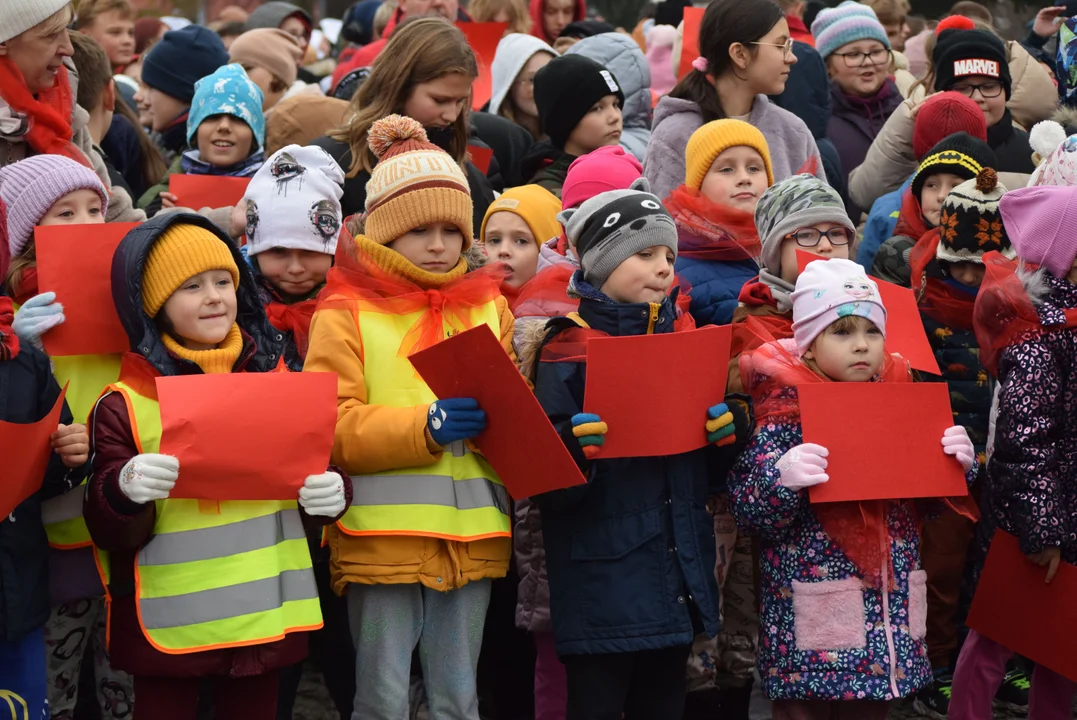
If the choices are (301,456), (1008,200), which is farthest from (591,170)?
(301,456)

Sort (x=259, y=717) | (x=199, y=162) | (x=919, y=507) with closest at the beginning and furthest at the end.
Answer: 1. (x=259, y=717)
2. (x=919, y=507)
3. (x=199, y=162)

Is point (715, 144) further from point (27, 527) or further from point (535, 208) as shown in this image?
point (27, 527)

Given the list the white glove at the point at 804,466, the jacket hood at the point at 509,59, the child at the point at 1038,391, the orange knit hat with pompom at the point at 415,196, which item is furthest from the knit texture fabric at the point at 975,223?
the jacket hood at the point at 509,59

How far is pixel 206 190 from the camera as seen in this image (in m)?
5.90

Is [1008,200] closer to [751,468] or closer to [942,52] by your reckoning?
[751,468]

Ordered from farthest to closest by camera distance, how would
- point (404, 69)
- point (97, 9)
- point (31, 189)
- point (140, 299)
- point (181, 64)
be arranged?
1. point (97, 9)
2. point (181, 64)
3. point (404, 69)
4. point (31, 189)
5. point (140, 299)

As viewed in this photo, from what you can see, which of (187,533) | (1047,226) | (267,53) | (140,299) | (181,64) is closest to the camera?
(187,533)

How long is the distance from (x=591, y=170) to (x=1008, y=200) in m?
1.59

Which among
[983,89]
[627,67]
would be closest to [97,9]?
[627,67]

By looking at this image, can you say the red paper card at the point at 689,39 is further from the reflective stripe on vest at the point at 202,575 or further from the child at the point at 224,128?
the reflective stripe on vest at the point at 202,575

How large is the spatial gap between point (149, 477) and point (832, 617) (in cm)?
214

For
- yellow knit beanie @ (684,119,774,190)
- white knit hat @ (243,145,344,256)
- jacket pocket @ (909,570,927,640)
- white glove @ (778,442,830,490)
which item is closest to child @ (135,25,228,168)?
white knit hat @ (243,145,344,256)

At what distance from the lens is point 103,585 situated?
Answer: 4.27 m

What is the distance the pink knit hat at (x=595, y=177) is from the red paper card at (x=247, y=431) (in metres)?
1.82
